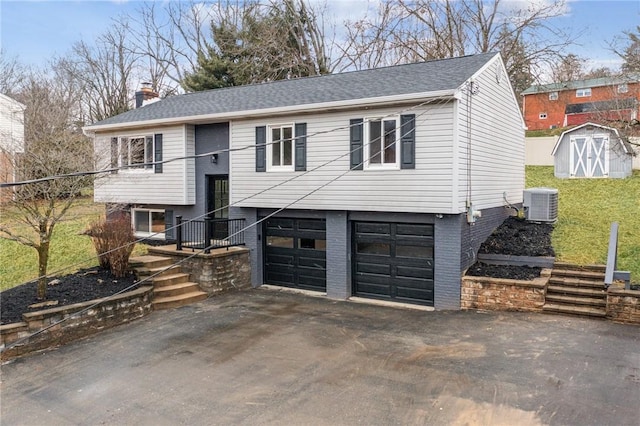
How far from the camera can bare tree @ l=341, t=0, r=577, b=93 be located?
79.4 ft

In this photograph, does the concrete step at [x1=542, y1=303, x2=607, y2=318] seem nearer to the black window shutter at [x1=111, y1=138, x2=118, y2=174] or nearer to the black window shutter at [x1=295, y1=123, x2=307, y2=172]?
the black window shutter at [x1=295, y1=123, x2=307, y2=172]

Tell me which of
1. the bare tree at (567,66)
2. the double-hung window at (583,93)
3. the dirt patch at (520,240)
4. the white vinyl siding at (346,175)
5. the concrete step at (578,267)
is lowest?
the concrete step at (578,267)

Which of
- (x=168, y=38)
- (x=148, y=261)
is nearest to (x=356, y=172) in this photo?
(x=148, y=261)

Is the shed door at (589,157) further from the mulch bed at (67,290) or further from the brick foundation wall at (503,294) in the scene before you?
the mulch bed at (67,290)

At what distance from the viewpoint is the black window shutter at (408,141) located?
10.3 metres

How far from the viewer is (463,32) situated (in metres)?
25.9

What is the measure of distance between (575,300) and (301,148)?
24.1 ft

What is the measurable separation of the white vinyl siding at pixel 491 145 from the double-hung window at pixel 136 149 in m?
Answer: 9.86

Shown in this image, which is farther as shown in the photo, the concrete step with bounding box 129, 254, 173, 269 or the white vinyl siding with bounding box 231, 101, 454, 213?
the concrete step with bounding box 129, 254, 173, 269

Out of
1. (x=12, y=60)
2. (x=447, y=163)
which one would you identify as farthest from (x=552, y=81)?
(x=12, y=60)

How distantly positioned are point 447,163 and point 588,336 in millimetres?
4351

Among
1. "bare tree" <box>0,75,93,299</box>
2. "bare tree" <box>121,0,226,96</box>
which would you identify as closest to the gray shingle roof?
"bare tree" <box>0,75,93,299</box>

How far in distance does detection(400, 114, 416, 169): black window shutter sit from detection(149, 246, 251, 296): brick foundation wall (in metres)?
5.29

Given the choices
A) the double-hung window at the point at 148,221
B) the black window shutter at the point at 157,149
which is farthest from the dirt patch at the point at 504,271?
the double-hung window at the point at 148,221
